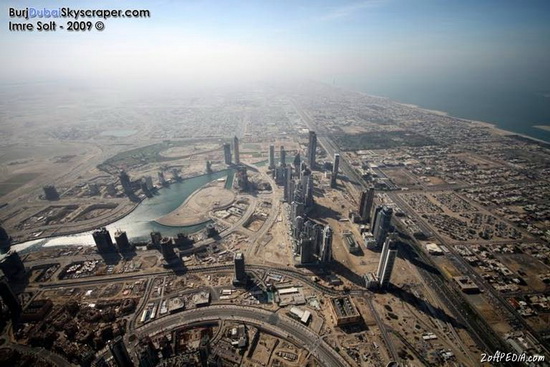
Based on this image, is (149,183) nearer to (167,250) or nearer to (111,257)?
(111,257)

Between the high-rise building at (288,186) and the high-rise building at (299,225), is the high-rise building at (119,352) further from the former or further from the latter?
the high-rise building at (288,186)

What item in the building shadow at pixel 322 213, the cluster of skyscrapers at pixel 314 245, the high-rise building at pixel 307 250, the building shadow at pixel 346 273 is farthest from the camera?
the building shadow at pixel 322 213

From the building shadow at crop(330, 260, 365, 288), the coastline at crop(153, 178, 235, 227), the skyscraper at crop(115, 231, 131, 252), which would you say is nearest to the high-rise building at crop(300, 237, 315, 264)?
the building shadow at crop(330, 260, 365, 288)

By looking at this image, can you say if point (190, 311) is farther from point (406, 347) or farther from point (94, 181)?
point (94, 181)

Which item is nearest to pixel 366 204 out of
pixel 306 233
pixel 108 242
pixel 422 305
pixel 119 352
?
pixel 306 233

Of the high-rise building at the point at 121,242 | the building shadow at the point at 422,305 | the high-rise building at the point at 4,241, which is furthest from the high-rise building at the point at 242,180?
the high-rise building at the point at 4,241

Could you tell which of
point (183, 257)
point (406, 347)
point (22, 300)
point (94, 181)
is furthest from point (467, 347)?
point (94, 181)
